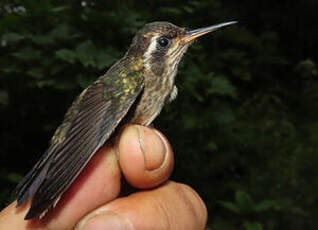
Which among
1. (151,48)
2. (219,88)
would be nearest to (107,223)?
(151,48)

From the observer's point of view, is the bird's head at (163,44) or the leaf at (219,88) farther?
the leaf at (219,88)

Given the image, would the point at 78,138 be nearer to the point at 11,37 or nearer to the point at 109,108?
the point at 109,108

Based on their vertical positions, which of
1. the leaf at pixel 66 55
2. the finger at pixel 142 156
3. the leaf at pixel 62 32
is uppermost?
the leaf at pixel 62 32

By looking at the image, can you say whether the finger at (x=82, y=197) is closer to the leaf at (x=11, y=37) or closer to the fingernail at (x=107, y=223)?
the fingernail at (x=107, y=223)

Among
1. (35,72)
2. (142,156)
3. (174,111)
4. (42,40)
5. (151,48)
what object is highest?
(151,48)

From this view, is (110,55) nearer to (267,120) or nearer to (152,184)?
(152,184)

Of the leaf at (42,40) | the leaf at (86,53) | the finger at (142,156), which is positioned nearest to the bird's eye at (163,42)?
the finger at (142,156)

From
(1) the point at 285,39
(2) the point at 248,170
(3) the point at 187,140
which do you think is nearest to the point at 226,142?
(2) the point at 248,170

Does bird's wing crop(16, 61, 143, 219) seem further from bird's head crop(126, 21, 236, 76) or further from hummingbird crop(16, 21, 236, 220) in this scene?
bird's head crop(126, 21, 236, 76)
